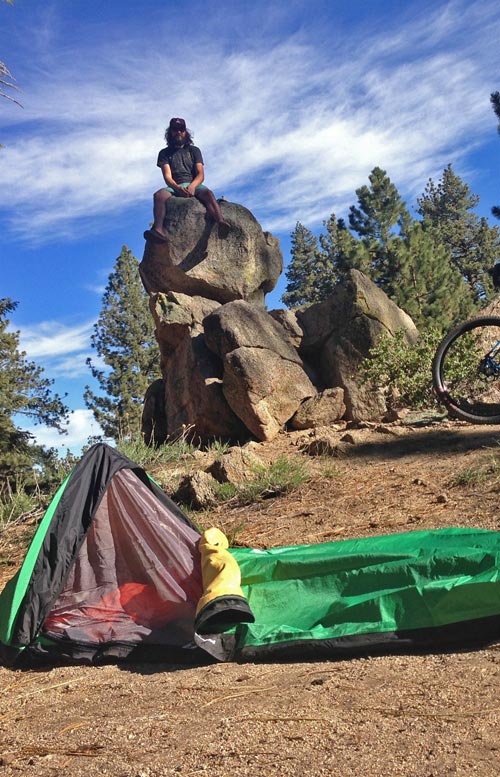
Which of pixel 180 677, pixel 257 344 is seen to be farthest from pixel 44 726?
pixel 257 344

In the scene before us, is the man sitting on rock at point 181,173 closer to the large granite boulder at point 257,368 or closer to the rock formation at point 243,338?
the rock formation at point 243,338

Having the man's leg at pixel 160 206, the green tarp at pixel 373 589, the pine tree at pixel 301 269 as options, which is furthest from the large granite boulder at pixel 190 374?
the pine tree at pixel 301 269

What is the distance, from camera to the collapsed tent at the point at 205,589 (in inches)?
123

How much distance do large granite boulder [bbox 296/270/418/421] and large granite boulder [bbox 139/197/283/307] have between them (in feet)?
5.50

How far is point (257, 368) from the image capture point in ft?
31.8

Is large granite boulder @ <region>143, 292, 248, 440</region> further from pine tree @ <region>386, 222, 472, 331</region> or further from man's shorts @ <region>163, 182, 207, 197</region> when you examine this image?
pine tree @ <region>386, 222, 472, 331</region>

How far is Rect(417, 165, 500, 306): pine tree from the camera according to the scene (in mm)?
32188

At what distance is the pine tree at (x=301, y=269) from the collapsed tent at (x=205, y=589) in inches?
1372

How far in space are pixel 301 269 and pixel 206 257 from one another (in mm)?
29000

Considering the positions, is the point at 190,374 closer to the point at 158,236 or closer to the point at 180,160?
the point at 158,236

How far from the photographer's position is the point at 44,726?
272 cm

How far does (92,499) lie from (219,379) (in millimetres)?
6307

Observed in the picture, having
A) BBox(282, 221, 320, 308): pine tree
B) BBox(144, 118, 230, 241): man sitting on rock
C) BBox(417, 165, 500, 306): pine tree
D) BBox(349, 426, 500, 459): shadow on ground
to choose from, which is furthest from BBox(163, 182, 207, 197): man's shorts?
BBox(282, 221, 320, 308): pine tree

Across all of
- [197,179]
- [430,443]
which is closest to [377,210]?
[197,179]
